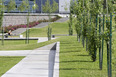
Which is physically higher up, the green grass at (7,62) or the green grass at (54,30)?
the green grass at (7,62)

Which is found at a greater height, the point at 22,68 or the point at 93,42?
the point at 93,42

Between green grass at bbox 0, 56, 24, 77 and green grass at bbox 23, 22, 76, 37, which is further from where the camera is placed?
green grass at bbox 23, 22, 76, 37

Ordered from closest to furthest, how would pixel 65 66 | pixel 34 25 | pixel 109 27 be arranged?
pixel 109 27, pixel 65 66, pixel 34 25

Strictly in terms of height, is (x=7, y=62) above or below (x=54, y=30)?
above

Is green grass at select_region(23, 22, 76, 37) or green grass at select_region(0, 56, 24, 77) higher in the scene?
green grass at select_region(0, 56, 24, 77)

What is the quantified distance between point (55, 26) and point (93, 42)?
4429cm

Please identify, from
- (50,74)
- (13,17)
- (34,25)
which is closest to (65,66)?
(50,74)

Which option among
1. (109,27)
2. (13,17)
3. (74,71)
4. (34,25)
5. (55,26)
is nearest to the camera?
(109,27)

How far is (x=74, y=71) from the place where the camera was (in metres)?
11.7

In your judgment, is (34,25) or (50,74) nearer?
(50,74)

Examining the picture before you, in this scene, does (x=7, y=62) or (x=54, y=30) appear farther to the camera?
(x=54, y=30)

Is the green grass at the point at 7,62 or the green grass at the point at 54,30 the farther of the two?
the green grass at the point at 54,30

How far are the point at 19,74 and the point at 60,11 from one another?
8221 centimetres

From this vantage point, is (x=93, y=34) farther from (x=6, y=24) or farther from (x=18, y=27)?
(x=6, y=24)
